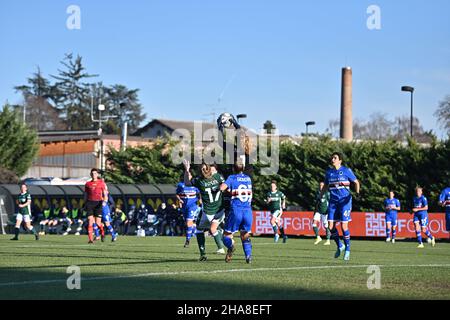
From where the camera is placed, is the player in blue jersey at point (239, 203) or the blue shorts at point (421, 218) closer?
the player in blue jersey at point (239, 203)

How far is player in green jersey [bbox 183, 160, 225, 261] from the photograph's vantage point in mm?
19859

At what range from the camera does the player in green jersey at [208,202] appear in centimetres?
1986

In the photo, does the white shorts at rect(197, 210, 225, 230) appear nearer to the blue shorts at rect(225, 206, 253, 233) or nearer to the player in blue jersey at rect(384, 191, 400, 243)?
the blue shorts at rect(225, 206, 253, 233)

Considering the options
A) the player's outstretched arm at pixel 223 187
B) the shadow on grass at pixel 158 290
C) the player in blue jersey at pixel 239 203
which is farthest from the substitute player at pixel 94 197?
the shadow on grass at pixel 158 290

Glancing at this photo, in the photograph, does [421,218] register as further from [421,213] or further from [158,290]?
[158,290]

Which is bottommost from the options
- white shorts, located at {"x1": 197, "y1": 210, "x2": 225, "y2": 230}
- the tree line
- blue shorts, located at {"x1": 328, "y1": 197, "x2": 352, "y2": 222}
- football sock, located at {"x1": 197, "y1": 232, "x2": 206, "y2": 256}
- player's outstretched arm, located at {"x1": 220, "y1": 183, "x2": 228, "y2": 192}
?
football sock, located at {"x1": 197, "y1": 232, "x2": 206, "y2": 256}

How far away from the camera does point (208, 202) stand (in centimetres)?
2059

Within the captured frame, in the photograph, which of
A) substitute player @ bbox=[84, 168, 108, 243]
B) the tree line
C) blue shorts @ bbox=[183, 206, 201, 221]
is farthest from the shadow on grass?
the tree line

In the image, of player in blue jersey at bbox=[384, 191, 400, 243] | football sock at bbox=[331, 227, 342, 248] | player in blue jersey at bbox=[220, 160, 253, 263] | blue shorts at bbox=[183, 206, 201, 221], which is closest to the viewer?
player in blue jersey at bbox=[220, 160, 253, 263]

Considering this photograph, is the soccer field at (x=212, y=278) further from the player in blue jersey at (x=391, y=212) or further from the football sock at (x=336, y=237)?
the player in blue jersey at (x=391, y=212)

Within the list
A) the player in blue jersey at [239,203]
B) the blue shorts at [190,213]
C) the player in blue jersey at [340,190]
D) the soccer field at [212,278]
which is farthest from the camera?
the blue shorts at [190,213]
